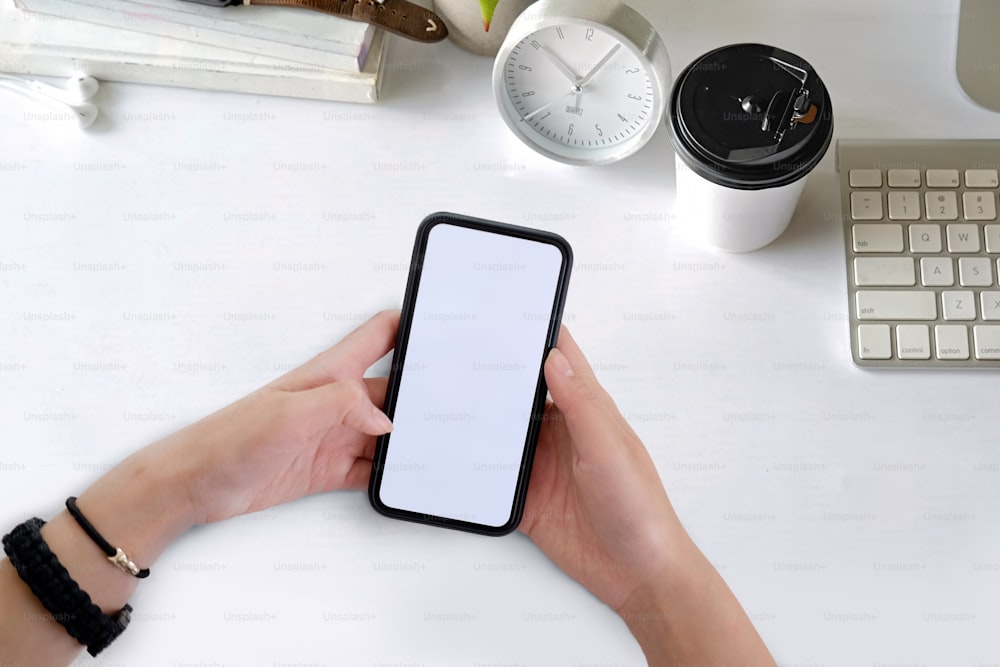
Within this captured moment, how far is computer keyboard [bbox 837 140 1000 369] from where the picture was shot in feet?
2.40

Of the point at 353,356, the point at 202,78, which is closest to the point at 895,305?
the point at 353,356

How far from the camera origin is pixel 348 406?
2.21 feet

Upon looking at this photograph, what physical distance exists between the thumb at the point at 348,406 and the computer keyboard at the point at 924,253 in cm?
36

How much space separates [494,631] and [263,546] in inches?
7.1

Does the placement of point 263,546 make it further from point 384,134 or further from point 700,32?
point 700,32

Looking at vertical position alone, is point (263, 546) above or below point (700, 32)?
below

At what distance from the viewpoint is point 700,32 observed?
2.67 ft

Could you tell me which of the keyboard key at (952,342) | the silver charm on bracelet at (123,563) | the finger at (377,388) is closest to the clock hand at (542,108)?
the finger at (377,388)

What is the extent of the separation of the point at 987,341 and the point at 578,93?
0.35m

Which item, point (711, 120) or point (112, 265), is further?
point (112, 265)

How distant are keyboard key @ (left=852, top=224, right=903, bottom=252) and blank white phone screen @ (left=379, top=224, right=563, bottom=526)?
9.2 inches

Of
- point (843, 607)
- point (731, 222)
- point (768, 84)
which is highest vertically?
point (768, 84)

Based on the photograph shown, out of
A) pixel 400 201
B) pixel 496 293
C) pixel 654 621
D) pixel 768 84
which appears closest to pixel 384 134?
pixel 400 201

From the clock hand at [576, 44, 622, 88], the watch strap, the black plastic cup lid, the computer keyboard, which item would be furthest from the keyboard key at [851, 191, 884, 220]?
the watch strap
